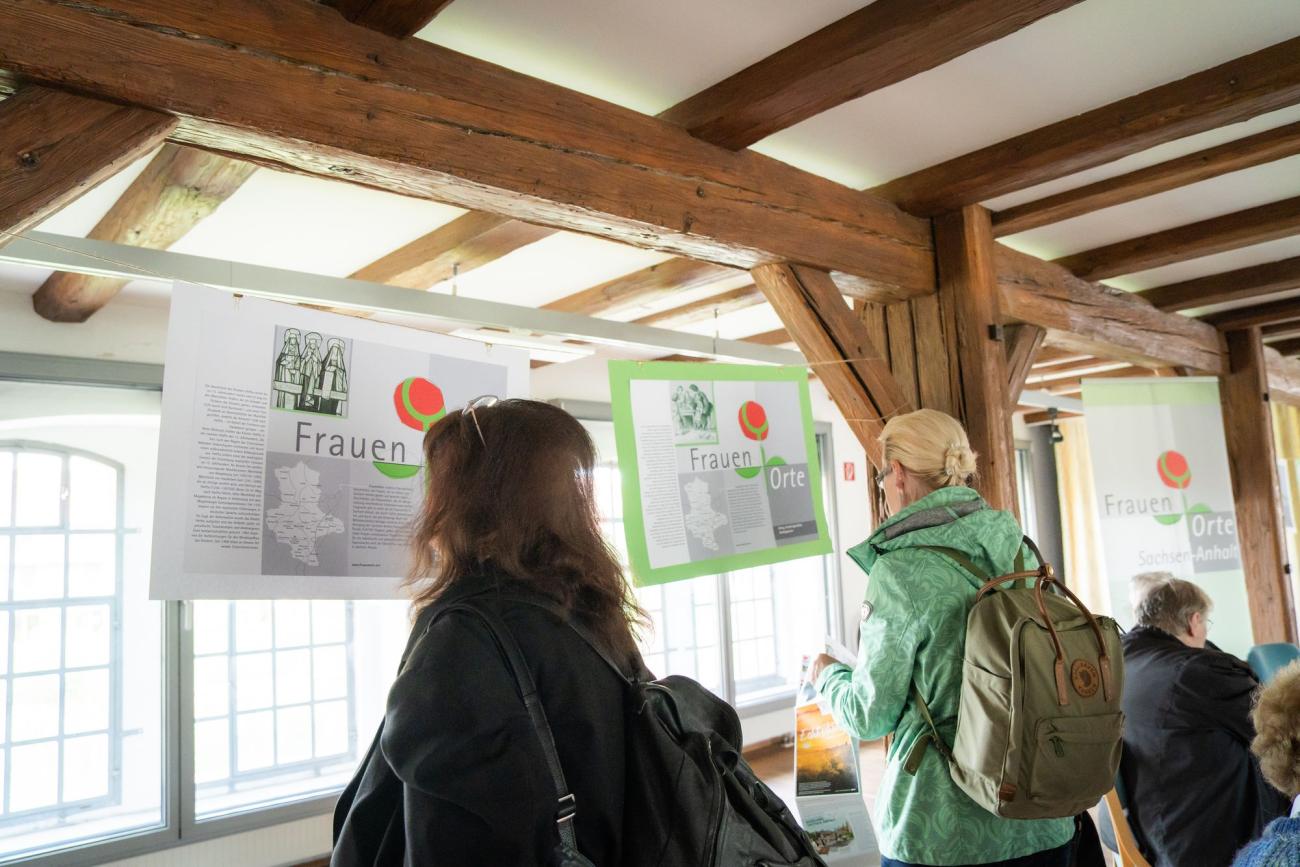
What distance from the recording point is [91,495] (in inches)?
170

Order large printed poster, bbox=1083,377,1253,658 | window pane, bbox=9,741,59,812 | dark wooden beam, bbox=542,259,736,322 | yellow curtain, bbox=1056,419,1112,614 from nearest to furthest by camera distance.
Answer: dark wooden beam, bbox=542,259,736,322 < large printed poster, bbox=1083,377,1253,658 < window pane, bbox=9,741,59,812 < yellow curtain, bbox=1056,419,1112,614

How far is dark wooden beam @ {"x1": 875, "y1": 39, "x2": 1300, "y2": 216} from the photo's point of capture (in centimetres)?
218

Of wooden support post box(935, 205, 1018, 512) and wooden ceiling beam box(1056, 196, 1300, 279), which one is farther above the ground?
wooden ceiling beam box(1056, 196, 1300, 279)

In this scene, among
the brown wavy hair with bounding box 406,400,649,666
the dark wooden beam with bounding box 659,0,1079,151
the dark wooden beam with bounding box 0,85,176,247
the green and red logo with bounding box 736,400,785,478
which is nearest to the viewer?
the brown wavy hair with bounding box 406,400,649,666

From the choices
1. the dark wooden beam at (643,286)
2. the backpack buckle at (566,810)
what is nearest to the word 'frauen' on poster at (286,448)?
the backpack buckle at (566,810)

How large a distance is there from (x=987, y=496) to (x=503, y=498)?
2108 millimetres

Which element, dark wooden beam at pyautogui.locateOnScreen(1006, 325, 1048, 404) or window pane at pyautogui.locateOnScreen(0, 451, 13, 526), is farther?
window pane at pyautogui.locateOnScreen(0, 451, 13, 526)

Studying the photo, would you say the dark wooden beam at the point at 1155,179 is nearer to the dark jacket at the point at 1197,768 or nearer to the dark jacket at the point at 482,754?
the dark jacket at the point at 1197,768

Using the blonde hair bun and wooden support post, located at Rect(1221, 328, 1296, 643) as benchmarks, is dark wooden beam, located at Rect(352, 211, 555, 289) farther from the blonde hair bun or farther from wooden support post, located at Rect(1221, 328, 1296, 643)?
wooden support post, located at Rect(1221, 328, 1296, 643)

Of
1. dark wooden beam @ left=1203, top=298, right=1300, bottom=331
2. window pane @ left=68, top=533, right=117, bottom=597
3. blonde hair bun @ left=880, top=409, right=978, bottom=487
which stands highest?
dark wooden beam @ left=1203, top=298, right=1300, bottom=331

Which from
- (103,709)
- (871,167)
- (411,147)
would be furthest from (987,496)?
A: (103,709)

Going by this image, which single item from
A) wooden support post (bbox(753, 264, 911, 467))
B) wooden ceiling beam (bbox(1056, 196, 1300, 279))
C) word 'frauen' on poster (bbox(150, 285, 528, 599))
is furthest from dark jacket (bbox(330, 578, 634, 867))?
wooden ceiling beam (bbox(1056, 196, 1300, 279))

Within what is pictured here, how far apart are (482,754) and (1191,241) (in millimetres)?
3419

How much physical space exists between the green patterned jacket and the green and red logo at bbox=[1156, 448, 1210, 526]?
2.70 meters
